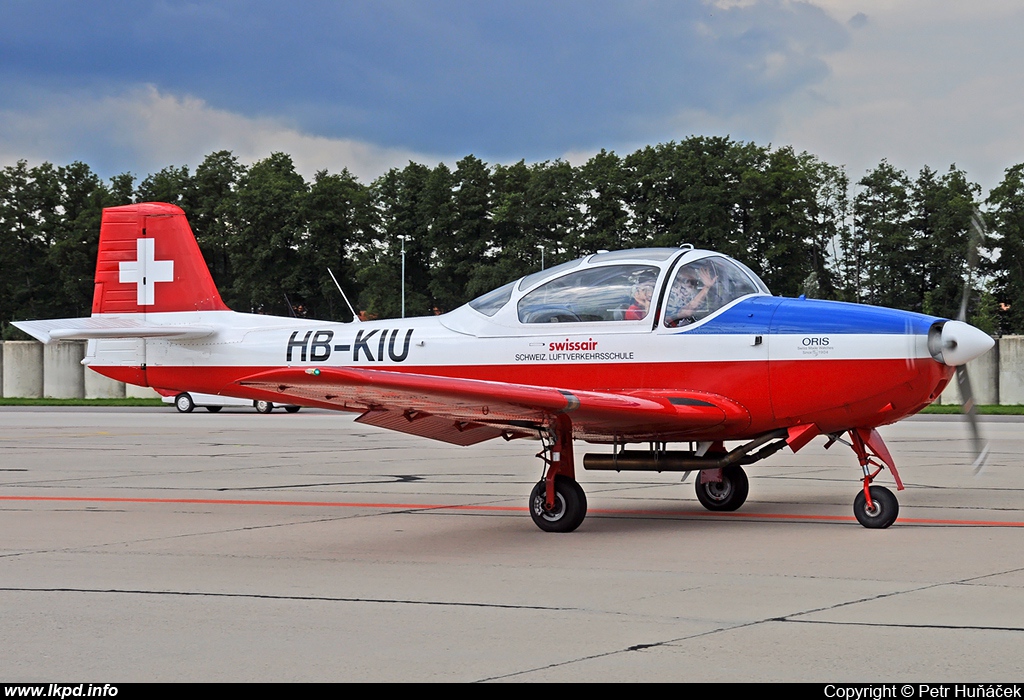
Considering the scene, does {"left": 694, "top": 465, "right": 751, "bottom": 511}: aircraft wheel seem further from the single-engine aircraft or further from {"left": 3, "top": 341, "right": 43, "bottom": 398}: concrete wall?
{"left": 3, "top": 341, "right": 43, "bottom": 398}: concrete wall

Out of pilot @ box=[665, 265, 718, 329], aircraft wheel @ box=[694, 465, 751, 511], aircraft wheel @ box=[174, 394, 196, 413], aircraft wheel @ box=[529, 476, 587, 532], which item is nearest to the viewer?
aircraft wheel @ box=[529, 476, 587, 532]

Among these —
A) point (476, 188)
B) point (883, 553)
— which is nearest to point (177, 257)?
point (883, 553)

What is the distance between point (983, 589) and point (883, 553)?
1.40 meters

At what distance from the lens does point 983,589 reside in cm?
652

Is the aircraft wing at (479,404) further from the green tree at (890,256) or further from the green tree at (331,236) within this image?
the green tree at (331,236)

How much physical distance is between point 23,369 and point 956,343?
4420cm

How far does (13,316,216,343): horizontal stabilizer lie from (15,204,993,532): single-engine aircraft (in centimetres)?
38

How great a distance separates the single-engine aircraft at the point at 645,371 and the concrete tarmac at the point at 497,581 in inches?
24.5

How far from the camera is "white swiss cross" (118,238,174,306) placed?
12883 mm

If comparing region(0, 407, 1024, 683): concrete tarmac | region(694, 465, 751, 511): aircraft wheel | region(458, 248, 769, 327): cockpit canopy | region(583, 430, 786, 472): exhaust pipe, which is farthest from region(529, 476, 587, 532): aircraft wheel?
region(694, 465, 751, 511): aircraft wheel

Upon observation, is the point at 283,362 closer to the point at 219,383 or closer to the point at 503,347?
the point at 219,383

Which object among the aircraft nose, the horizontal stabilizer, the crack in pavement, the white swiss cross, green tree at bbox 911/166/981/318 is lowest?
the crack in pavement

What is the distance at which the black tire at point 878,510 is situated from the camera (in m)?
9.13

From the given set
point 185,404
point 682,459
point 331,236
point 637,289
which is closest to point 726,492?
point 682,459
